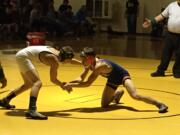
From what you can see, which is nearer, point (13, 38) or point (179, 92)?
point (179, 92)

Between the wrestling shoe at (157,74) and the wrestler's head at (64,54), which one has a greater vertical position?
the wrestler's head at (64,54)

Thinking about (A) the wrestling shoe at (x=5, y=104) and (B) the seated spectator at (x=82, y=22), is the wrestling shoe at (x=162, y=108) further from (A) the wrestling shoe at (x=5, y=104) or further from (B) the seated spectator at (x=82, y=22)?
(B) the seated spectator at (x=82, y=22)

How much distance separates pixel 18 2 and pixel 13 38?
1.87 metres

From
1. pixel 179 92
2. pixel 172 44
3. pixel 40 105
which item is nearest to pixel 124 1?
pixel 172 44

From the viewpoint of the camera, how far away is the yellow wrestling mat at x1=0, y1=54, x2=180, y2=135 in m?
6.15

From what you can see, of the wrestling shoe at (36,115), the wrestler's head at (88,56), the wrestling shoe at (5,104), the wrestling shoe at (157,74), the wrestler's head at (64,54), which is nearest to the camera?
the wrestling shoe at (36,115)

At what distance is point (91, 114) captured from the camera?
7.00m

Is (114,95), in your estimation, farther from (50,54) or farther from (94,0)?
(94,0)

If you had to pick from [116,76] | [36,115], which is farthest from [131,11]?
[36,115]

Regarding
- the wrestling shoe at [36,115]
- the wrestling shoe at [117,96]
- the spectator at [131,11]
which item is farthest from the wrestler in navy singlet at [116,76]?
the spectator at [131,11]

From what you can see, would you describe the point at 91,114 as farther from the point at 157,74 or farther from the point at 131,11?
the point at 131,11

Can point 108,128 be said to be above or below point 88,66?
below

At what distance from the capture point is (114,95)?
7.64 metres

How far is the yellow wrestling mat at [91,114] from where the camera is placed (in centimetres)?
615
